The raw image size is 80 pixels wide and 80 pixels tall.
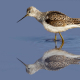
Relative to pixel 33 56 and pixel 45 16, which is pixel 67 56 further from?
pixel 45 16

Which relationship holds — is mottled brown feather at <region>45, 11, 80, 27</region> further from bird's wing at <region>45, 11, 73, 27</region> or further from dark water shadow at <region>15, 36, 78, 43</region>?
dark water shadow at <region>15, 36, 78, 43</region>

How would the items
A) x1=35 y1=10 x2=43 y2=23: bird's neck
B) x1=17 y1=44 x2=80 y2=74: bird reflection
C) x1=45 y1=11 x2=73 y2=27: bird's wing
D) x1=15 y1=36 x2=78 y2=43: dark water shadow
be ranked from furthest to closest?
x1=15 y1=36 x2=78 y2=43: dark water shadow, x1=35 y1=10 x2=43 y2=23: bird's neck, x1=45 y1=11 x2=73 y2=27: bird's wing, x1=17 y1=44 x2=80 y2=74: bird reflection

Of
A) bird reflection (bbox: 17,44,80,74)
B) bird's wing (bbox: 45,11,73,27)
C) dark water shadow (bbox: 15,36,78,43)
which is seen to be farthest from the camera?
dark water shadow (bbox: 15,36,78,43)

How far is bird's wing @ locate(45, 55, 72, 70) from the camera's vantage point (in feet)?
29.1

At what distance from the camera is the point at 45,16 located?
494 inches

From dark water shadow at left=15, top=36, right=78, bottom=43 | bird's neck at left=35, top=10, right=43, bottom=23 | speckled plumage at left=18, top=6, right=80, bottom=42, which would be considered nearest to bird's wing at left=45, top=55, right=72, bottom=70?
speckled plumage at left=18, top=6, right=80, bottom=42

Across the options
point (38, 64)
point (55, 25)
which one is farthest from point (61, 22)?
point (38, 64)

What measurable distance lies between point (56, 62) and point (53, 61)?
6.9 inches

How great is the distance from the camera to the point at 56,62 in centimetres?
916

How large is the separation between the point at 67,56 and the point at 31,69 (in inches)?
73.2

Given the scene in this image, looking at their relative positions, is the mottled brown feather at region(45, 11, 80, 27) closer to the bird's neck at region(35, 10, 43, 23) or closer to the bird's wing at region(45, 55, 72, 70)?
the bird's neck at region(35, 10, 43, 23)

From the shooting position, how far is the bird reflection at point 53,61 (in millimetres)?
8858

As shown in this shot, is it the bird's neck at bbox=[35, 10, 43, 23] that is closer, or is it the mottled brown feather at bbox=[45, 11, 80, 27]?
the mottled brown feather at bbox=[45, 11, 80, 27]

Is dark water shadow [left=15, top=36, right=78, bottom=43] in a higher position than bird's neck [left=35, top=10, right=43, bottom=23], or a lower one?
lower
